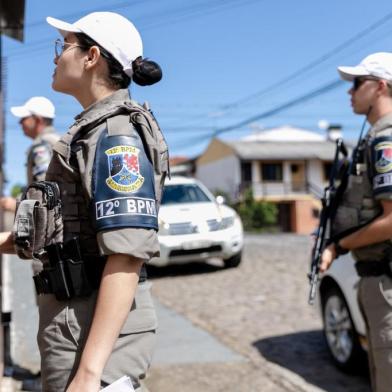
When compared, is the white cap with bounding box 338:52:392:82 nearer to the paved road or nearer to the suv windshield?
the paved road

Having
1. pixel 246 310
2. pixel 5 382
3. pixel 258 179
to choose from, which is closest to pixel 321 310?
pixel 246 310

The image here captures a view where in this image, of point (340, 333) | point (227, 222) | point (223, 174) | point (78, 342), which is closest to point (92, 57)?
point (78, 342)

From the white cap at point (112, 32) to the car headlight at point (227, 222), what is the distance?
7592 millimetres

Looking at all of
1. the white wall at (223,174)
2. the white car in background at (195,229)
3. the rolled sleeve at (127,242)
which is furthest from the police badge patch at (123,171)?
the white wall at (223,174)

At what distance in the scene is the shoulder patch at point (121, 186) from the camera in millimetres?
1593

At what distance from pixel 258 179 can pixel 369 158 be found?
1574 inches

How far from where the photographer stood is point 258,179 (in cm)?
4253

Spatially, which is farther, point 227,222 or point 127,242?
point 227,222

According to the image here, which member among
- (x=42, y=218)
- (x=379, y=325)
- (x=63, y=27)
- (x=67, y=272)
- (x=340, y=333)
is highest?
(x=63, y=27)

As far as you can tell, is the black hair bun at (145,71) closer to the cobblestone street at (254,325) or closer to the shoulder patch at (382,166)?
the shoulder patch at (382,166)

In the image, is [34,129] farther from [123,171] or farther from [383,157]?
[123,171]

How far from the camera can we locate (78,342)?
65.6 inches

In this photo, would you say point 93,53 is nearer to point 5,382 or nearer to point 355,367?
point 5,382

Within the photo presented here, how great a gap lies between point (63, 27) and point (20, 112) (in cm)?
253
